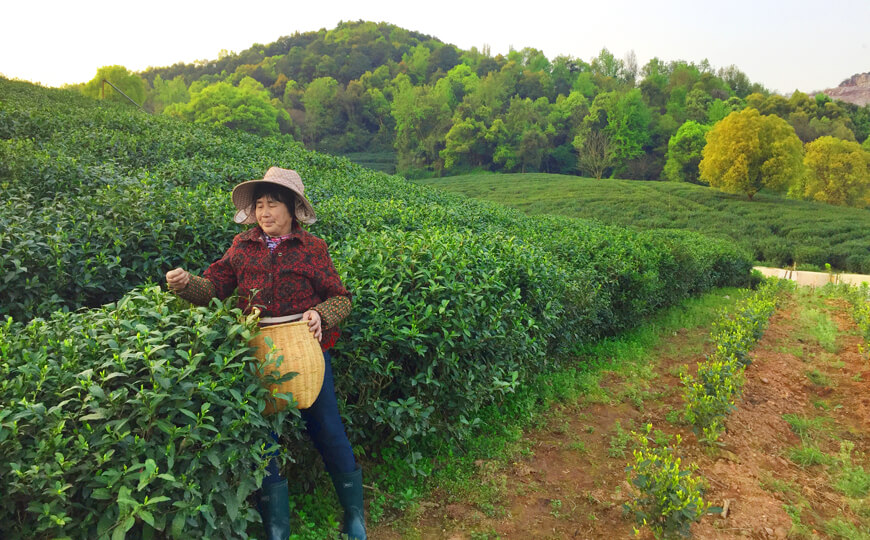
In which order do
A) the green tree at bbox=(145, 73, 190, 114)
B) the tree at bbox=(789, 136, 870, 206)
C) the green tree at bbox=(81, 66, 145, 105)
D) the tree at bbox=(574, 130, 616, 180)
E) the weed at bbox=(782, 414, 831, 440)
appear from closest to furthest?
the weed at bbox=(782, 414, 831, 440) < the tree at bbox=(789, 136, 870, 206) < the green tree at bbox=(81, 66, 145, 105) < the tree at bbox=(574, 130, 616, 180) < the green tree at bbox=(145, 73, 190, 114)

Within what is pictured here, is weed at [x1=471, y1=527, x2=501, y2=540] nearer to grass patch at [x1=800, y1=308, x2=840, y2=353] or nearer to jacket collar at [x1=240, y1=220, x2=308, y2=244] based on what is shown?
jacket collar at [x1=240, y1=220, x2=308, y2=244]

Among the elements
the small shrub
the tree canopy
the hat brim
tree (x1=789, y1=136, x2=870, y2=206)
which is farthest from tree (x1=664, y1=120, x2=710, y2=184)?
the hat brim

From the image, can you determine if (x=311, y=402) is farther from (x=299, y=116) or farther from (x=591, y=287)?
(x=299, y=116)

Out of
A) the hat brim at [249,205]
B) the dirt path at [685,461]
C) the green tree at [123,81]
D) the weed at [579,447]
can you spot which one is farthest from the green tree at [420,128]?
the hat brim at [249,205]

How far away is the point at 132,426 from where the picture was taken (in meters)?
2.09

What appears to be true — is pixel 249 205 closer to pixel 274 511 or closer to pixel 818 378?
pixel 274 511

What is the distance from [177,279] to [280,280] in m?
0.52

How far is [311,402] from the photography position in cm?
256

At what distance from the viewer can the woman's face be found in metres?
2.86

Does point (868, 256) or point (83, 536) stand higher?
point (83, 536)

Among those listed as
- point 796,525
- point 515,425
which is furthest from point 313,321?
point 796,525

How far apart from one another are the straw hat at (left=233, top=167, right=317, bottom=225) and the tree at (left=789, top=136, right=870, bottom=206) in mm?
42815

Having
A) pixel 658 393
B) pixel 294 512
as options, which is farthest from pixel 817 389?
pixel 294 512

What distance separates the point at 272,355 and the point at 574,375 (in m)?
4.77
